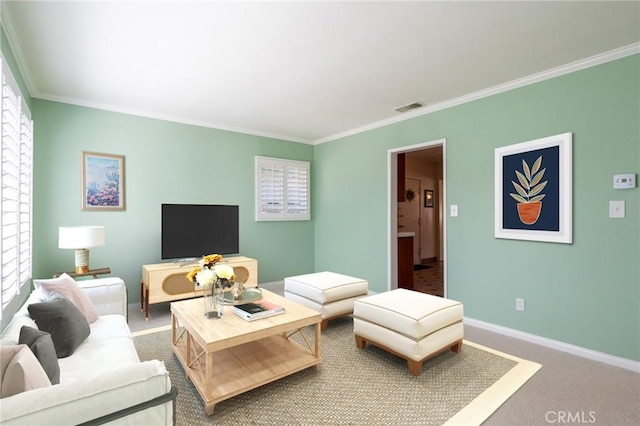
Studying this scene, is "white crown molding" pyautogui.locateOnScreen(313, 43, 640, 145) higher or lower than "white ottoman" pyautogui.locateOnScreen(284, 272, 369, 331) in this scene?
higher

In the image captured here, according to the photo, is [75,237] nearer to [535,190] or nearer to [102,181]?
[102,181]

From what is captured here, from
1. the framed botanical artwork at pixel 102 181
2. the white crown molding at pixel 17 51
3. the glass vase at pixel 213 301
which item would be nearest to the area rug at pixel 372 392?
the glass vase at pixel 213 301

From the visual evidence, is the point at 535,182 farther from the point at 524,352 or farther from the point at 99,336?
the point at 99,336

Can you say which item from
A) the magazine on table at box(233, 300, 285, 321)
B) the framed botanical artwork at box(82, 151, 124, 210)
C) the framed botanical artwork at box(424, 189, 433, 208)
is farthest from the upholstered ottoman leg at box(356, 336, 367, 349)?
the framed botanical artwork at box(424, 189, 433, 208)

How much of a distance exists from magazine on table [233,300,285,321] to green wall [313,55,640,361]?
222cm

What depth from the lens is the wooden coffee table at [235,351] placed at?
75.7 inches

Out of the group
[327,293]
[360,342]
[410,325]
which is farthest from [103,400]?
[327,293]

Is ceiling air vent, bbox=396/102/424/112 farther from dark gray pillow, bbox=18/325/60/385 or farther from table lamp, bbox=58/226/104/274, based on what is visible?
dark gray pillow, bbox=18/325/60/385

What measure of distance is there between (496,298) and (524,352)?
0.62 m

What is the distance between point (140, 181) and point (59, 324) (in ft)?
8.25

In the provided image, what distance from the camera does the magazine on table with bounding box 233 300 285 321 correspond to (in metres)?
2.25

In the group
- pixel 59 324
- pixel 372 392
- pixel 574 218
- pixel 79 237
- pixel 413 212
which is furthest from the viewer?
pixel 413 212

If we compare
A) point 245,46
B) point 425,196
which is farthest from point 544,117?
point 425,196

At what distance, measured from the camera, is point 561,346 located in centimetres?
279
